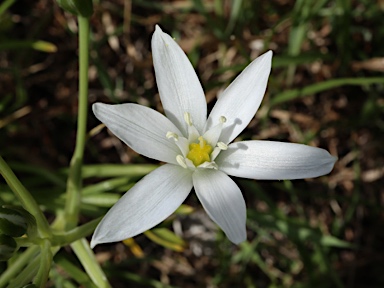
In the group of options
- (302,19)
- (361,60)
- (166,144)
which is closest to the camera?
(166,144)

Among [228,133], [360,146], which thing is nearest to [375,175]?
[360,146]

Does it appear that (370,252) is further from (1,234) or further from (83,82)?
(1,234)

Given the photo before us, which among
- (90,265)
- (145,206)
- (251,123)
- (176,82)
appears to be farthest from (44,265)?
(251,123)

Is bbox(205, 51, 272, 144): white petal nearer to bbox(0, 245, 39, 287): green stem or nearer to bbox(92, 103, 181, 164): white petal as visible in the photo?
bbox(92, 103, 181, 164): white petal

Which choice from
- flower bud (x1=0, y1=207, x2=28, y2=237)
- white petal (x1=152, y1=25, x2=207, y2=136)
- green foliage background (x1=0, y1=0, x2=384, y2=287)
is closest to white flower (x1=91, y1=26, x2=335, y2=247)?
white petal (x1=152, y1=25, x2=207, y2=136)

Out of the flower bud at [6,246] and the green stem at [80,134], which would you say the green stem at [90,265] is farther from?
the flower bud at [6,246]
